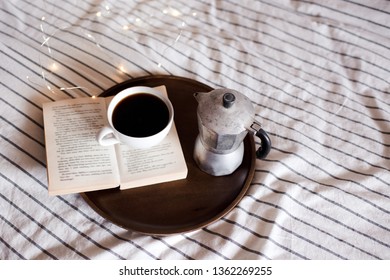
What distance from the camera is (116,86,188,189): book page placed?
0.53 metres

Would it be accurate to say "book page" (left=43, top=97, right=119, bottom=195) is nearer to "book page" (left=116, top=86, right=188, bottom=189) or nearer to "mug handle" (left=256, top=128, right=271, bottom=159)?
"book page" (left=116, top=86, right=188, bottom=189)

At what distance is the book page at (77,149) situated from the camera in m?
0.52

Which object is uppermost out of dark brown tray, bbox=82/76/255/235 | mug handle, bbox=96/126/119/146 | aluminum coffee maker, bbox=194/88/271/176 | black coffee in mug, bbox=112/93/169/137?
aluminum coffee maker, bbox=194/88/271/176

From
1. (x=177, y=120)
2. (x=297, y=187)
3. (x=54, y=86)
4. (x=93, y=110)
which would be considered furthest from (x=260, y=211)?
(x=54, y=86)

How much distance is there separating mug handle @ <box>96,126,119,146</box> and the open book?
0.02m

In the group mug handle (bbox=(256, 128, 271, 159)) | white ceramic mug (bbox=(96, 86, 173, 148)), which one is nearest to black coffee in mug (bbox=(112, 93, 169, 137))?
white ceramic mug (bbox=(96, 86, 173, 148))

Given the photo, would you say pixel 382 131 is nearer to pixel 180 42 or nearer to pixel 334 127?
pixel 334 127

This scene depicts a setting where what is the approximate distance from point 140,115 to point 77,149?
109 mm

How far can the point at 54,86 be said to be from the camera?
666 mm

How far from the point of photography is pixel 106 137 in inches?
21.3

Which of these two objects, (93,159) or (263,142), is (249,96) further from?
(93,159)

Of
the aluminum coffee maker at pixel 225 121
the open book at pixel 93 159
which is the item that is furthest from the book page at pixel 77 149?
the aluminum coffee maker at pixel 225 121

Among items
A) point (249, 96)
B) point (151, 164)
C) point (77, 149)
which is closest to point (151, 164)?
point (151, 164)

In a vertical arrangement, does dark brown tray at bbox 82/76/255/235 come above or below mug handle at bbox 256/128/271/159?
below
